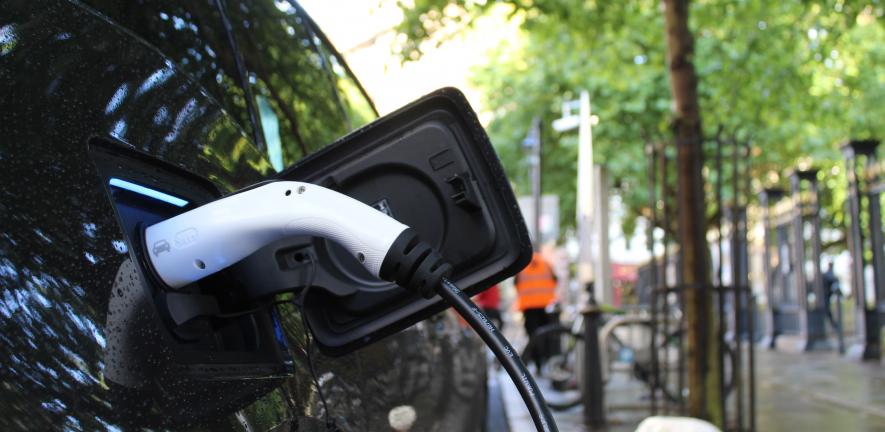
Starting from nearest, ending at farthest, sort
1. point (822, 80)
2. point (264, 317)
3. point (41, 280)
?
1. point (41, 280)
2. point (264, 317)
3. point (822, 80)

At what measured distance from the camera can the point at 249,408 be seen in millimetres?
1142

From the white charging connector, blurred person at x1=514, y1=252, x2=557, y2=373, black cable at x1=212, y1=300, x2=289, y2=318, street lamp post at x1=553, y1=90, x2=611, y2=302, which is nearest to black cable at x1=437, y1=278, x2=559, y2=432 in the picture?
the white charging connector

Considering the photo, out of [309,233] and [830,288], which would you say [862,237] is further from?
[309,233]

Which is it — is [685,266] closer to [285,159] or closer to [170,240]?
[285,159]

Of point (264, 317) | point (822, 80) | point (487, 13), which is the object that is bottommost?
point (264, 317)

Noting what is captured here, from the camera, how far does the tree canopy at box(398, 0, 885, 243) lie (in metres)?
8.27

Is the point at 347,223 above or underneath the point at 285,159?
underneath

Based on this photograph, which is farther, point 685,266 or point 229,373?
point 685,266

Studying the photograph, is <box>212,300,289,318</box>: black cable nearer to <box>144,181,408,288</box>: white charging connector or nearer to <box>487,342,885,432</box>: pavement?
<box>144,181,408,288</box>: white charging connector

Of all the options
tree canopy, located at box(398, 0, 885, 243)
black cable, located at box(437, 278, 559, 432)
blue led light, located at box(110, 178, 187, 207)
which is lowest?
black cable, located at box(437, 278, 559, 432)

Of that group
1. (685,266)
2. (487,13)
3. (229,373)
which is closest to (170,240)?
(229,373)

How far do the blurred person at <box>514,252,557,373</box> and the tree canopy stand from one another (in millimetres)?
1993

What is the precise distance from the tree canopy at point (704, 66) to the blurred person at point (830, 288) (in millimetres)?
3444

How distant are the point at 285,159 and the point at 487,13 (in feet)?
20.7
